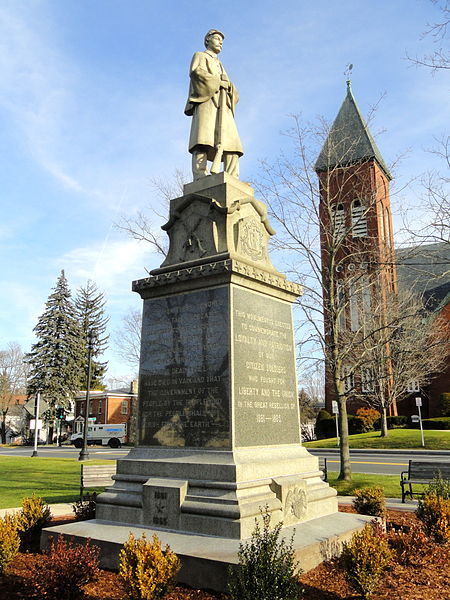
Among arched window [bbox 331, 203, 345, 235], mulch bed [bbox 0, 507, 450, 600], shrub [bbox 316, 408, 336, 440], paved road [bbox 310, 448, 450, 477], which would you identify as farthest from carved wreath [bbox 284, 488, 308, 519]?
shrub [bbox 316, 408, 336, 440]

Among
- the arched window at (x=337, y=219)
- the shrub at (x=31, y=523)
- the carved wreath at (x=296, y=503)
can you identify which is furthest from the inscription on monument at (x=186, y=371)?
the arched window at (x=337, y=219)

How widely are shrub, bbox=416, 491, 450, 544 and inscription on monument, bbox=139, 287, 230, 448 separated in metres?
3.08

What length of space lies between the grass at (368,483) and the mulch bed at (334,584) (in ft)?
24.7

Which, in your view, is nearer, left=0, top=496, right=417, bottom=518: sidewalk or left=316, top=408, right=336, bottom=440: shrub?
left=0, top=496, right=417, bottom=518: sidewalk

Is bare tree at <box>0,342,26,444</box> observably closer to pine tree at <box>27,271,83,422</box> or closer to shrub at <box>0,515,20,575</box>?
pine tree at <box>27,271,83,422</box>

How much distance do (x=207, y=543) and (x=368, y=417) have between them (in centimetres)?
3965

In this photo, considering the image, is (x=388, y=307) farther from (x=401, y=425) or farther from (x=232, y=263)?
(x=401, y=425)

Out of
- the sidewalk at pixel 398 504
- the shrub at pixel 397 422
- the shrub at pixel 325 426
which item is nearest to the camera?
the sidewalk at pixel 398 504

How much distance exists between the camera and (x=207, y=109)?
30.8 ft

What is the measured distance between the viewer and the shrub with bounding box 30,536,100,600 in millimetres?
4855

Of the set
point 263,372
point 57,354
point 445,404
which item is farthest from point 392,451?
point 57,354

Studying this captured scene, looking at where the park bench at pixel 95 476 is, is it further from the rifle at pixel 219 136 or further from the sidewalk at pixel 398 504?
the rifle at pixel 219 136

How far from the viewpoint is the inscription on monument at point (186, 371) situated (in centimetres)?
719

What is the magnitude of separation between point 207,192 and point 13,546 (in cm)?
575
